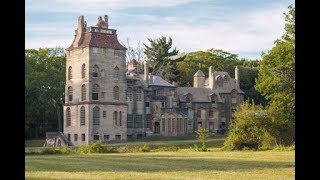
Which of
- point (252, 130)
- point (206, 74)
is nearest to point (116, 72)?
point (206, 74)

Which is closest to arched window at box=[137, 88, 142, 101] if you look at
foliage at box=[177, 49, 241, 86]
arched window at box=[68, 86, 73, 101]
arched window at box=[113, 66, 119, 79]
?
arched window at box=[113, 66, 119, 79]

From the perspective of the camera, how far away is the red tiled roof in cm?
5297

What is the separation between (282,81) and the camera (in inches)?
1476

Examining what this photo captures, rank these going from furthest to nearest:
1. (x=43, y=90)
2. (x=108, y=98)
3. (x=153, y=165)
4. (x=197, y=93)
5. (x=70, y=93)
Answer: (x=197, y=93) → (x=70, y=93) → (x=108, y=98) → (x=43, y=90) → (x=153, y=165)

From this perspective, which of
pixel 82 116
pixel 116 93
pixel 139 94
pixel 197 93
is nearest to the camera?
pixel 82 116

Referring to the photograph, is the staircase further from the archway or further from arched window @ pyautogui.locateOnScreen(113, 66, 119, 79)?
the archway

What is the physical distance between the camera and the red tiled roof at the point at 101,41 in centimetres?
5297

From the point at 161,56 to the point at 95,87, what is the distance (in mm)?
20159

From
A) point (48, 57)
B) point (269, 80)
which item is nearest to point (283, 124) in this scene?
point (269, 80)

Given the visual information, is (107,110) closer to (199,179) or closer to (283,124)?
(283,124)

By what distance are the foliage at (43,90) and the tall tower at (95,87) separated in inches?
71.1

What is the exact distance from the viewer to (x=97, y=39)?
175ft

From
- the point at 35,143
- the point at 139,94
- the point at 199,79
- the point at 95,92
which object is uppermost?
the point at 199,79

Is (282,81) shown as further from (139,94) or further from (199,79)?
(199,79)
